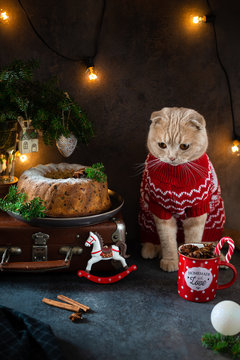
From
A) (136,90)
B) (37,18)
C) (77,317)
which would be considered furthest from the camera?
(136,90)

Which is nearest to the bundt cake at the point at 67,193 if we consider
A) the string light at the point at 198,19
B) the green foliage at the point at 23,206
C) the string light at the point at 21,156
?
the green foliage at the point at 23,206

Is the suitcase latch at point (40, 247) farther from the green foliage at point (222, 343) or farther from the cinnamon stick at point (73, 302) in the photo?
the green foliage at point (222, 343)

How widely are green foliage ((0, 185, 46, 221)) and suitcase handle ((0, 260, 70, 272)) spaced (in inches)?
7.0

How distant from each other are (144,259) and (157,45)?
1.08 meters

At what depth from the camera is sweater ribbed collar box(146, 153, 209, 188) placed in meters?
1.57

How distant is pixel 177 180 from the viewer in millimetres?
1568

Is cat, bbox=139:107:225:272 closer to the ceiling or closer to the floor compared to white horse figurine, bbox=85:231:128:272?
closer to the ceiling

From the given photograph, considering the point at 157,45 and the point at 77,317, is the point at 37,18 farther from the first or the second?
the point at 77,317

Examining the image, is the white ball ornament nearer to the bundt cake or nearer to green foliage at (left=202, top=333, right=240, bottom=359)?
green foliage at (left=202, top=333, right=240, bottom=359)

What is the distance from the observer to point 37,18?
1.75m

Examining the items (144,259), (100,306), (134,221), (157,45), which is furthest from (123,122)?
(100,306)

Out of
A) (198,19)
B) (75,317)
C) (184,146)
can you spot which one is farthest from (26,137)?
(198,19)

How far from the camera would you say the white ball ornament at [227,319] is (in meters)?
1.14

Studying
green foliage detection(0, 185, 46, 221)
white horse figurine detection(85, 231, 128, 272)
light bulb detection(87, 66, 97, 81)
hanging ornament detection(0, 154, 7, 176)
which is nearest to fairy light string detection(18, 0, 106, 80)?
light bulb detection(87, 66, 97, 81)
